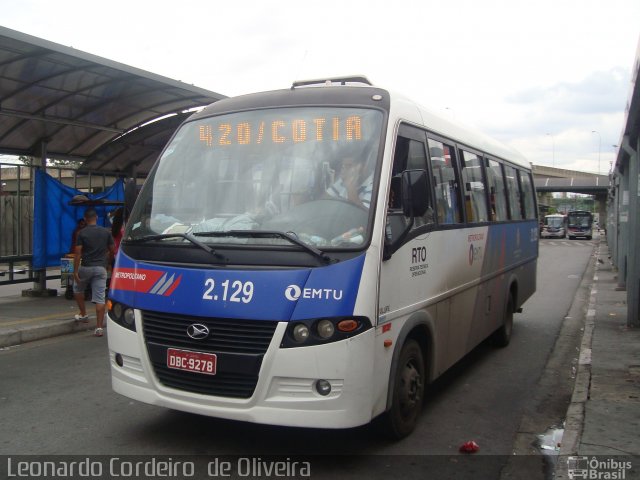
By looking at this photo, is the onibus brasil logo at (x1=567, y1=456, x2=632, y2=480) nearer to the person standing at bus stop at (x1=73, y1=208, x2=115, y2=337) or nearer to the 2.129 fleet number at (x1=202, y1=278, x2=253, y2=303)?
the 2.129 fleet number at (x1=202, y1=278, x2=253, y2=303)

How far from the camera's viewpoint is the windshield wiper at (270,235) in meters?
Answer: 4.07

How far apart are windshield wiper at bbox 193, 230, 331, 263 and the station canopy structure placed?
521 cm

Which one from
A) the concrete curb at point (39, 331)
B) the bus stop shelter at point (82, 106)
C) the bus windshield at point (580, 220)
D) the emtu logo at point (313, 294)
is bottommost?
the concrete curb at point (39, 331)

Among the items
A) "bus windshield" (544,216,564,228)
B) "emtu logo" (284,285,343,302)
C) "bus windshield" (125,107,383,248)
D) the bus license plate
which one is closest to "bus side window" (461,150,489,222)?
"bus windshield" (125,107,383,248)

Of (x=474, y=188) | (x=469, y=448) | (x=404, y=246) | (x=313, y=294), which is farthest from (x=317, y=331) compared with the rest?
(x=474, y=188)

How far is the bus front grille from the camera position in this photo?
13.3ft

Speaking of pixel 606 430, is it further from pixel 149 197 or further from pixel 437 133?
pixel 149 197

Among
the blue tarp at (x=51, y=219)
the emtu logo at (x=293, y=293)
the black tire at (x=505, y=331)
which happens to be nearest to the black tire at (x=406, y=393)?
the emtu logo at (x=293, y=293)

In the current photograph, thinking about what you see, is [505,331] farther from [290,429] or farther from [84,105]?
[84,105]

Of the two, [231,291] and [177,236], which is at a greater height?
[177,236]

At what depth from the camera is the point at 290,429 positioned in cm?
508

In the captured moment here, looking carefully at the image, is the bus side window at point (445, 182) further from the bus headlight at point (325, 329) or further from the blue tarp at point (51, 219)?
the blue tarp at point (51, 219)

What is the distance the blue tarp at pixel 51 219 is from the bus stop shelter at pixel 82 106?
14cm

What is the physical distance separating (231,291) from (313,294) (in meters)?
0.56
